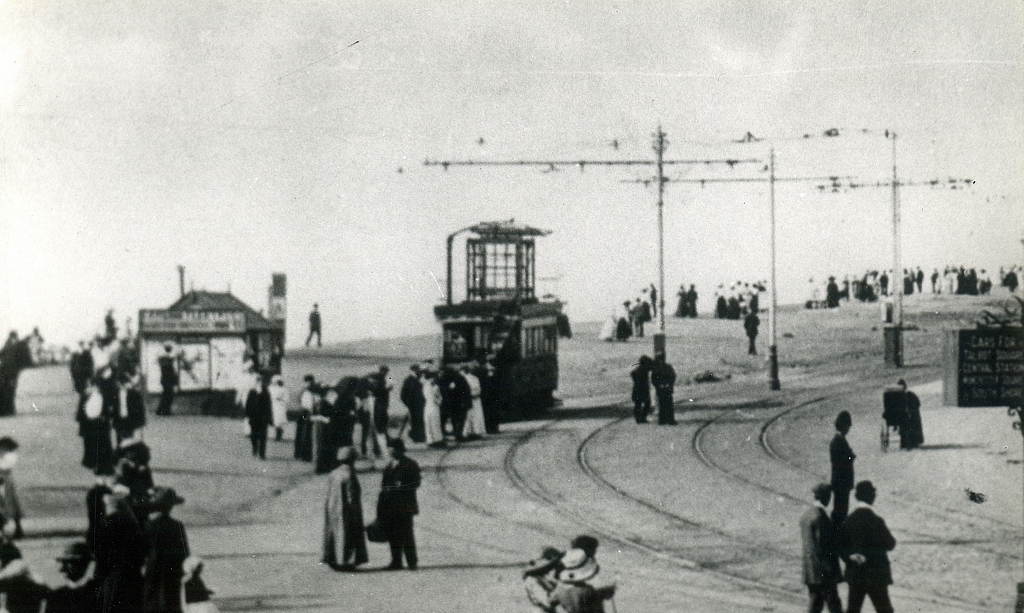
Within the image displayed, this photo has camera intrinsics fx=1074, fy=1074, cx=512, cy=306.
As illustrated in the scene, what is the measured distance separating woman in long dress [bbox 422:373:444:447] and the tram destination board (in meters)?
8.14

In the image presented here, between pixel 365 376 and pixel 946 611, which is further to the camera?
pixel 365 376

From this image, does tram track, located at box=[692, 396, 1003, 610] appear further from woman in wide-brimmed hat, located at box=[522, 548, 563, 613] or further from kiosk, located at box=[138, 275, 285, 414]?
kiosk, located at box=[138, 275, 285, 414]

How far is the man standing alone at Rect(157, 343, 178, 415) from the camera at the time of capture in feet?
43.8

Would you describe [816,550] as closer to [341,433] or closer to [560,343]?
[341,433]

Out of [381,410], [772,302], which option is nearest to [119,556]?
[381,410]

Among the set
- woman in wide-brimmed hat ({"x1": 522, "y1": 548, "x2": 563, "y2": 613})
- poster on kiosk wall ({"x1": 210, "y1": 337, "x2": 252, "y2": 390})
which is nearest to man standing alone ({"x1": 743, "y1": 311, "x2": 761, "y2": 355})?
poster on kiosk wall ({"x1": 210, "y1": 337, "x2": 252, "y2": 390})

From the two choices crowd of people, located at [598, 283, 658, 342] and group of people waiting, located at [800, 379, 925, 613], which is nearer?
group of people waiting, located at [800, 379, 925, 613]

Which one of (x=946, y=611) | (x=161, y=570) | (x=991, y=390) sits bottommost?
(x=946, y=611)

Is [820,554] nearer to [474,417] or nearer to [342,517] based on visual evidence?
[342,517]

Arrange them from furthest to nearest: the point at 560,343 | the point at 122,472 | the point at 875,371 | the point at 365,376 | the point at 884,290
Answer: the point at 560,343, the point at 875,371, the point at 884,290, the point at 365,376, the point at 122,472

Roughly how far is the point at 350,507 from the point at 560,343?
20407 mm

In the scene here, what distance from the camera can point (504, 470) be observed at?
1628 cm

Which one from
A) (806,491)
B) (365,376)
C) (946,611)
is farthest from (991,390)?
(365,376)

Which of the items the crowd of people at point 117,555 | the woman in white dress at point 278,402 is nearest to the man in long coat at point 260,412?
the woman in white dress at point 278,402
